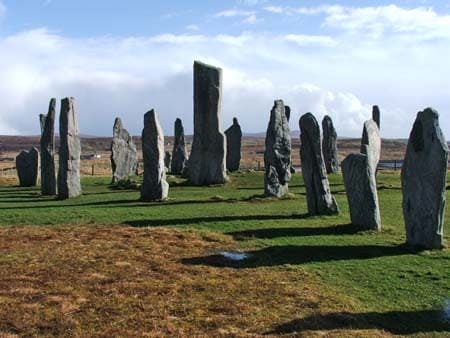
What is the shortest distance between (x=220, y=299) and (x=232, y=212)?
10.6 m

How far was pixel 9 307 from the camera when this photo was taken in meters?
10.6

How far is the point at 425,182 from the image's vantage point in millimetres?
15320

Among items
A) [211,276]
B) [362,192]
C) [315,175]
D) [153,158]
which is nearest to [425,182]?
[362,192]

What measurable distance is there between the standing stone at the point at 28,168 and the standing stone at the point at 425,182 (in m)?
26.1

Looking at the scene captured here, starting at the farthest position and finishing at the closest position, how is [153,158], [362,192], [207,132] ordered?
[207,132], [153,158], [362,192]

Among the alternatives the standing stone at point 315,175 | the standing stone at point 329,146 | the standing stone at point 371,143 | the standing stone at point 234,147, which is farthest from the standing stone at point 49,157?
the standing stone at point 329,146

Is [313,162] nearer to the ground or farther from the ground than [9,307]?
farther from the ground

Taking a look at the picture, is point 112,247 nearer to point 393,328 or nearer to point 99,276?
point 99,276

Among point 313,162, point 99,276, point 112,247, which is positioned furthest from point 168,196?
point 99,276

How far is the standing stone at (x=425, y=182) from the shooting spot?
49.5 ft

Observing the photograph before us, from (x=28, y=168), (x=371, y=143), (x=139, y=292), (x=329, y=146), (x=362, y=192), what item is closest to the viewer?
(x=139, y=292)

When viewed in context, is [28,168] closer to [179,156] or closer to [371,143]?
[179,156]

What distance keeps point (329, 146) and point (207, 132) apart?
12.2m

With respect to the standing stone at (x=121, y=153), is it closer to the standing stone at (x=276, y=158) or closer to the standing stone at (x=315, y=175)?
the standing stone at (x=276, y=158)
